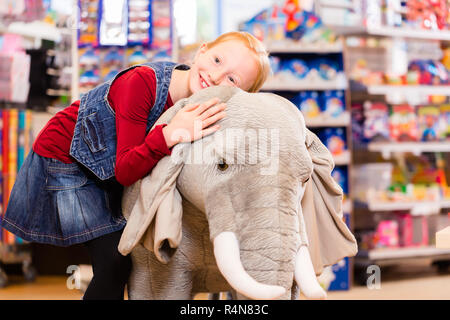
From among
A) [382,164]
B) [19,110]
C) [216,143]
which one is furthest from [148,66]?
[382,164]

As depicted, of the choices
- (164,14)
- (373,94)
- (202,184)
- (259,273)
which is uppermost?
(164,14)

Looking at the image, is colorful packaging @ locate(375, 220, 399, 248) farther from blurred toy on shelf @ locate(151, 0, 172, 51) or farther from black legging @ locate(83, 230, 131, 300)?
A: black legging @ locate(83, 230, 131, 300)

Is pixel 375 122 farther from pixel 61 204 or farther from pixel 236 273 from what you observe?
pixel 236 273

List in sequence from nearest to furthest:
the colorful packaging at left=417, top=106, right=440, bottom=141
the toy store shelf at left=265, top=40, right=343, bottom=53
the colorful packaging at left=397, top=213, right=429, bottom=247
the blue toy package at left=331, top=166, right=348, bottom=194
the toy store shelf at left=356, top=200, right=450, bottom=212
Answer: the toy store shelf at left=265, top=40, right=343, bottom=53
the blue toy package at left=331, top=166, right=348, bottom=194
the toy store shelf at left=356, top=200, right=450, bottom=212
the colorful packaging at left=397, top=213, right=429, bottom=247
the colorful packaging at left=417, top=106, right=440, bottom=141

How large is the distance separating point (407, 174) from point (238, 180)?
11.1ft

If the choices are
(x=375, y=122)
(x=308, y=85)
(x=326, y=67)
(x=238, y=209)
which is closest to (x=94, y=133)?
(x=238, y=209)

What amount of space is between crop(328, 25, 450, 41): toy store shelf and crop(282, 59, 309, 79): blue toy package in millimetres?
601

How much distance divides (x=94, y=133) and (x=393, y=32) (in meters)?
3.27

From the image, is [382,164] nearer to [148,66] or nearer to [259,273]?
[148,66]

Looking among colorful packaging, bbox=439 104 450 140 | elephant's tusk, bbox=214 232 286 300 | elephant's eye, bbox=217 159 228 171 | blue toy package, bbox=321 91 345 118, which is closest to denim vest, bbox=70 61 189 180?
elephant's eye, bbox=217 159 228 171

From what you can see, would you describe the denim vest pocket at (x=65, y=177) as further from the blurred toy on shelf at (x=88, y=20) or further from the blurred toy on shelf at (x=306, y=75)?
the blurred toy on shelf at (x=306, y=75)

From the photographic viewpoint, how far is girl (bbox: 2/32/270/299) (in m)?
1.53

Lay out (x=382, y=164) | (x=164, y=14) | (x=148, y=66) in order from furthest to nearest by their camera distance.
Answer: (x=382, y=164), (x=164, y=14), (x=148, y=66)
